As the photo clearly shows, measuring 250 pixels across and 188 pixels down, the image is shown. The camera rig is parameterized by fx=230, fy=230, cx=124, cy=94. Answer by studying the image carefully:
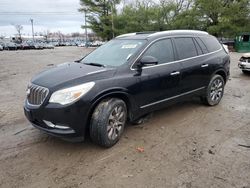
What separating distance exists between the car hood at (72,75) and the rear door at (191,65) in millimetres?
1680

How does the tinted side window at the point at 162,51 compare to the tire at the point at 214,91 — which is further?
the tire at the point at 214,91

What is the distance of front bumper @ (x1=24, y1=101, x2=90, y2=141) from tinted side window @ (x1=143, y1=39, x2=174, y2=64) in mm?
1599

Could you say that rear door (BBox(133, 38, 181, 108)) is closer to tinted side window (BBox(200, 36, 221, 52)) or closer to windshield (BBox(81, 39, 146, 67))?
windshield (BBox(81, 39, 146, 67))

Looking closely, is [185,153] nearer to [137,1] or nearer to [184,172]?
[184,172]

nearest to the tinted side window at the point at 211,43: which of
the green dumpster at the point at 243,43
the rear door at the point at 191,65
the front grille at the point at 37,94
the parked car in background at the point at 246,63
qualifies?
the rear door at the point at 191,65

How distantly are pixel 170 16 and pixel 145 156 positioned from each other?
3601cm

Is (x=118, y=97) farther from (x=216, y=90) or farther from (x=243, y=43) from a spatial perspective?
(x=243, y=43)

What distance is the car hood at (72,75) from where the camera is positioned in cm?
330

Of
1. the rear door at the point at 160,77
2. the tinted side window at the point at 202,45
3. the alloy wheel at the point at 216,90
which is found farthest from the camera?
the alloy wheel at the point at 216,90

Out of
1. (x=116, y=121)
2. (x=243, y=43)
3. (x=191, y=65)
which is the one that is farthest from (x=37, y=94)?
(x=243, y=43)

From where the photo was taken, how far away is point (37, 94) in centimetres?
339

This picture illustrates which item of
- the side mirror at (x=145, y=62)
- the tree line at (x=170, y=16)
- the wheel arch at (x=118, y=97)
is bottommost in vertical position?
the wheel arch at (x=118, y=97)

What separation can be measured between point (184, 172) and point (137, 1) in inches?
1790

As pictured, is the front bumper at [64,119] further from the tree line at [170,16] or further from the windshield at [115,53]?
the tree line at [170,16]
